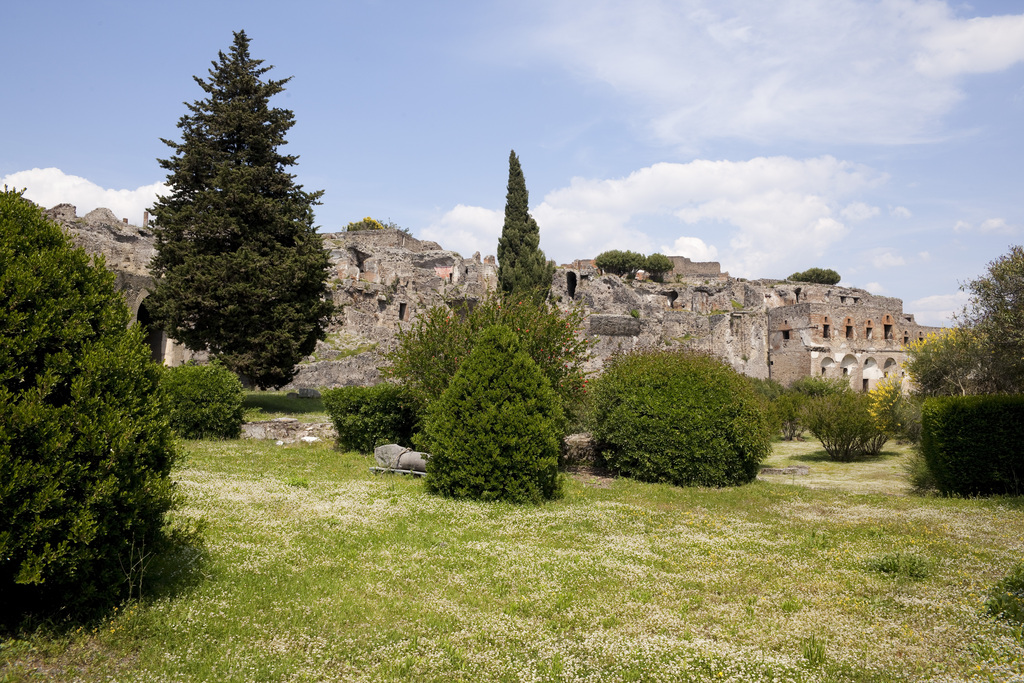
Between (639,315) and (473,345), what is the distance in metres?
41.1

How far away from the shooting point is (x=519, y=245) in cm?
3694

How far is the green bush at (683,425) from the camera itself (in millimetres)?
13656

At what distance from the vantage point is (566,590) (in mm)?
A: 6219

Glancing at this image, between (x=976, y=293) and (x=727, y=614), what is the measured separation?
622 inches

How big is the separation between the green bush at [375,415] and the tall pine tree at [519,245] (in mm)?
20881

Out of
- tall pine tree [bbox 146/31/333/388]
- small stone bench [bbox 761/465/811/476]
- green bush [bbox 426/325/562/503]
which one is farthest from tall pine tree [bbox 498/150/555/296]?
green bush [bbox 426/325/562/503]

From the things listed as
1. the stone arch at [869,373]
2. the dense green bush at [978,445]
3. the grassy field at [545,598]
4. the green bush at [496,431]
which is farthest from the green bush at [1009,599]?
the stone arch at [869,373]

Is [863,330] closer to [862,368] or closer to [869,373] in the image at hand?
[862,368]

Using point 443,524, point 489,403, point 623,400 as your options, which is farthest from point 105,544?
point 623,400

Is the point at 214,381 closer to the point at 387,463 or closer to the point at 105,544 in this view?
the point at 387,463

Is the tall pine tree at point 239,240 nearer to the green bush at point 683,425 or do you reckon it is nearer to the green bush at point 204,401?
the green bush at point 204,401

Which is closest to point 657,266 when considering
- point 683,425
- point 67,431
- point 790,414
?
point 790,414

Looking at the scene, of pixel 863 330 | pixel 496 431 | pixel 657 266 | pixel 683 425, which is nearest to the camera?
pixel 496 431

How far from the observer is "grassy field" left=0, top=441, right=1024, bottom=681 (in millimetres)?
4551
